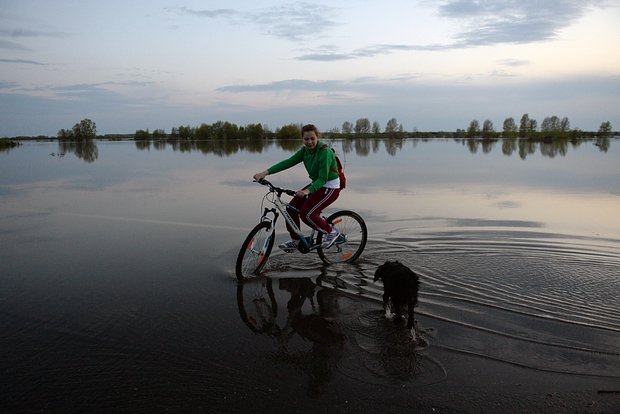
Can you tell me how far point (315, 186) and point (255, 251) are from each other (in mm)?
1315

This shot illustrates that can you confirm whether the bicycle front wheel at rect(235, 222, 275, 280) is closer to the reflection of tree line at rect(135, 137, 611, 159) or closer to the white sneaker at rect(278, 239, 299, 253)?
the white sneaker at rect(278, 239, 299, 253)

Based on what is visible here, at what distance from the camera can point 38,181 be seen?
17.7 m

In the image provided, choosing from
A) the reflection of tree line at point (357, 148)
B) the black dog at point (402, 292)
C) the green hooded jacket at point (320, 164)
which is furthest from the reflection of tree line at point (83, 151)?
the black dog at point (402, 292)

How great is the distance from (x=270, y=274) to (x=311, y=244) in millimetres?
932

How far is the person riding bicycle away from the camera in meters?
6.43

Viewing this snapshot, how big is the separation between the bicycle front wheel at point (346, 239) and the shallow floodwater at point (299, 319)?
22cm

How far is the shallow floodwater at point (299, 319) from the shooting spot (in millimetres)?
3314

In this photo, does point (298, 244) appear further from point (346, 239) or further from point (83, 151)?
point (83, 151)

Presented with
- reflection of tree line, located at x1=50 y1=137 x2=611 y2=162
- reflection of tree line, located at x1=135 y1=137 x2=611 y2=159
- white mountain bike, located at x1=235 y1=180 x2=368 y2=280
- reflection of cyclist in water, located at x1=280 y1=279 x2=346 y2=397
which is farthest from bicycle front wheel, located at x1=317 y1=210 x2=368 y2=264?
reflection of tree line, located at x1=135 y1=137 x2=611 y2=159

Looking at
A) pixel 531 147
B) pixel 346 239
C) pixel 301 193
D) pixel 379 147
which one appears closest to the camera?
pixel 301 193

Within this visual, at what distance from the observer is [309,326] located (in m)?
4.55

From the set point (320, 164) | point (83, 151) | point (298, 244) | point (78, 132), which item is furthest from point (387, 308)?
point (78, 132)

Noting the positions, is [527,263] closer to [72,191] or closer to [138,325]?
[138,325]

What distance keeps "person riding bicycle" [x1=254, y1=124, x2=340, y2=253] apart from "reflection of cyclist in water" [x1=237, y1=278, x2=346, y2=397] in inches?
41.3
